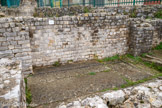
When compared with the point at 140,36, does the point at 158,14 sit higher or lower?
higher

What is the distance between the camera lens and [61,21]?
5.99m

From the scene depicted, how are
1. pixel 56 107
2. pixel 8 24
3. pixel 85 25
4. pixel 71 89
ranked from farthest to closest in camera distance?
pixel 85 25 < pixel 8 24 < pixel 71 89 < pixel 56 107

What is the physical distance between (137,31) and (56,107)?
540 cm

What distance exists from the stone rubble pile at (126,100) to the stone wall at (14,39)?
2.87 meters

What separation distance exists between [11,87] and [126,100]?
109 inches

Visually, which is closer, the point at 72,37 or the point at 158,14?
the point at 72,37

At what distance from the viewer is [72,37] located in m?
6.38

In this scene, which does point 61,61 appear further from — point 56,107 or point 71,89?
point 56,107

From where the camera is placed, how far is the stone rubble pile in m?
3.37

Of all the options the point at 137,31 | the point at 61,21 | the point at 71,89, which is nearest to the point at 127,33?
the point at 137,31

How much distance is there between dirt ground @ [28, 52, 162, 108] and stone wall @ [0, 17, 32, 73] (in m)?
1.03

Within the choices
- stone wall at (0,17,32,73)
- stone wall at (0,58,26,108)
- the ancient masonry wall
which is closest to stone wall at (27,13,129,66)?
the ancient masonry wall

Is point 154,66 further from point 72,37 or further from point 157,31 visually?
point 72,37

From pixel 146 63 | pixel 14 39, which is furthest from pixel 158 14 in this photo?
pixel 14 39
